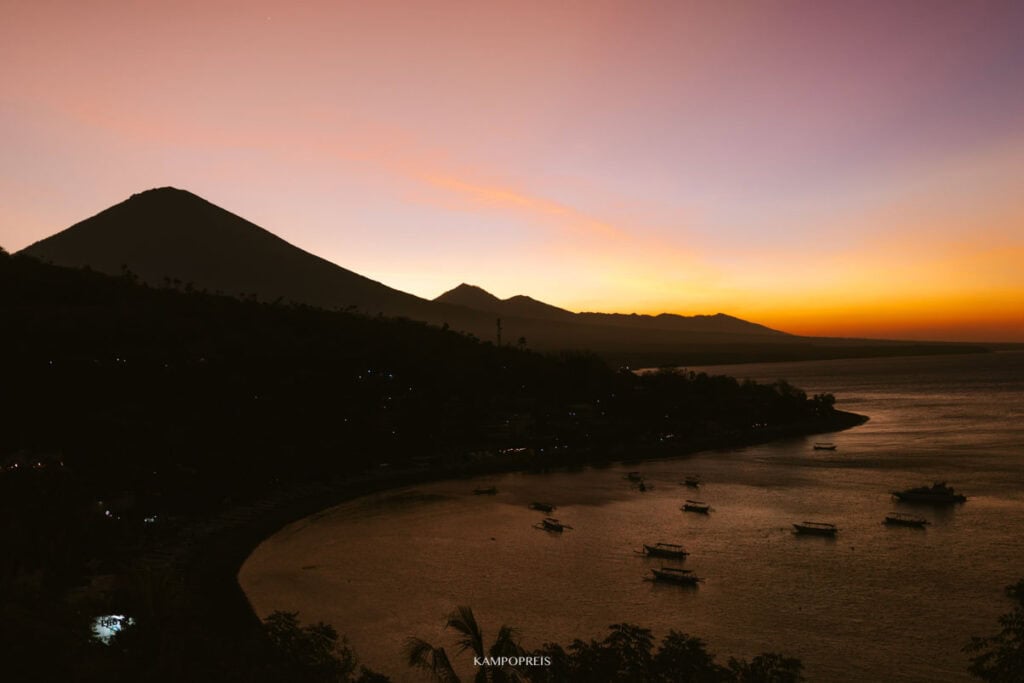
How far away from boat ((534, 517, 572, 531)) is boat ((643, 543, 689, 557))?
7420 mm

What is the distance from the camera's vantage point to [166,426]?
58.5m

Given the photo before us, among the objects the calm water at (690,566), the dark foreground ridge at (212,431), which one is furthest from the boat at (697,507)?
the dark foreground ridge at (212,431)

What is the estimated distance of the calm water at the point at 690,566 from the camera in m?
29.3

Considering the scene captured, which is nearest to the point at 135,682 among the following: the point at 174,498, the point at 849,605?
the point at 849,605

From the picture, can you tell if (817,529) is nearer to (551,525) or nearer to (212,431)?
(551,525)

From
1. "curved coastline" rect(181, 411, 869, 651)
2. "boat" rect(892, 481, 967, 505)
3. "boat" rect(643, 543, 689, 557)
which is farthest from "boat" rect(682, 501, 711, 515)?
"curved coastline" rect(181, 411, 869, 651)

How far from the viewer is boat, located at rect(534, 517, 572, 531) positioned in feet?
156

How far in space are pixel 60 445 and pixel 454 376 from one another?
59987mm

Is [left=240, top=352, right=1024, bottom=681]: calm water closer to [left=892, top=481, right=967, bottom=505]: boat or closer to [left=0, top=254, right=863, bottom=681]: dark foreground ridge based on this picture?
[left=892, top=481, right=967, bottom=505]: boat

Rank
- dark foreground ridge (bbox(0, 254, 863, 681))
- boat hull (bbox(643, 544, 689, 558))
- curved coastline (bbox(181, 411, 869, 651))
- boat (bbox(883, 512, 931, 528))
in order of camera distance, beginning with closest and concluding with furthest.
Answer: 1. dark foreground ridge (bbox(0, 254, 863, 681))
2. curved coastline (bbox(181, 411, 869, 651))
3. boat hull (bbox(643, 544, 689, 558))
4. boat (bbox(883, 512, 931, 528))

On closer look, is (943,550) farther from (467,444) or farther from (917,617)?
(467,444)

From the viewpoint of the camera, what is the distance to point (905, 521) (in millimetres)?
48375

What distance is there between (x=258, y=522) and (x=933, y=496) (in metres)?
50.8

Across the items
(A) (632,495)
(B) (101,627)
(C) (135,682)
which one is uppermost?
(C) (135,682)
